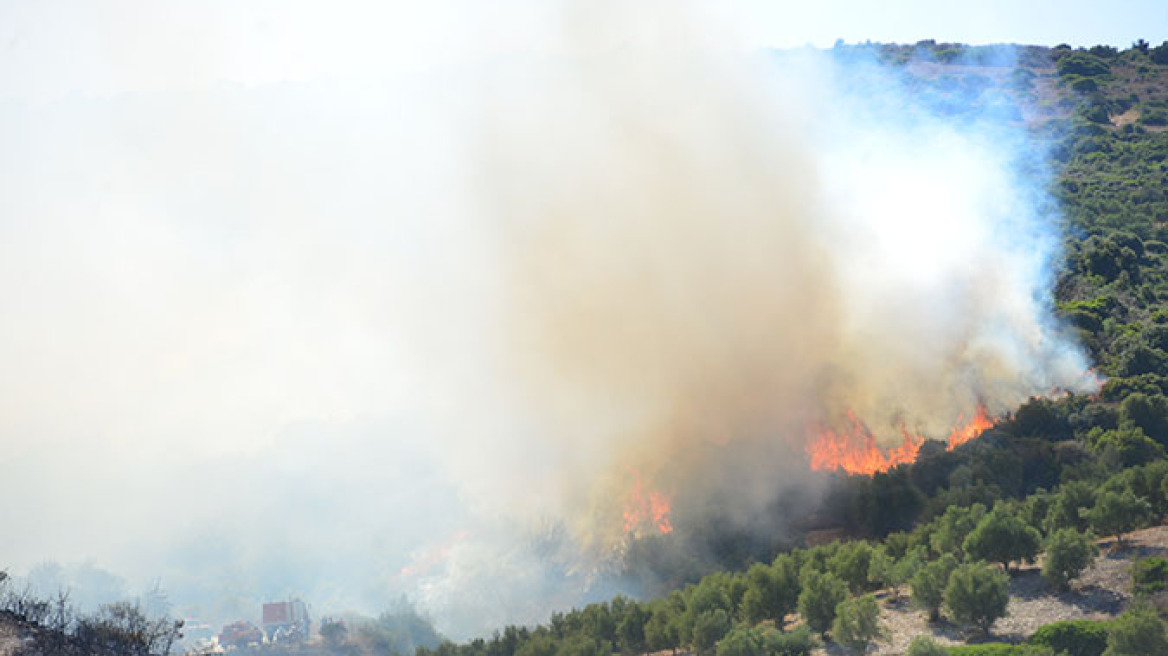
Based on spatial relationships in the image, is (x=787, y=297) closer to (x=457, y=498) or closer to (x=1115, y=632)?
(x=457, y=498)

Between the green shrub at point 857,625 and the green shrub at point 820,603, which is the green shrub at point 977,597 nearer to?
the green shrub at point 857,625

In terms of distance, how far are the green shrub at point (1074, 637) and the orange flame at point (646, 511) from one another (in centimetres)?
2338

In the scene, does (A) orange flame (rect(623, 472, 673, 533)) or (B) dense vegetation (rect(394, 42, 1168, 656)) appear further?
(A) orange flame (rect(623, 472, 673, 533))

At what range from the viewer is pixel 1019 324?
181 ft

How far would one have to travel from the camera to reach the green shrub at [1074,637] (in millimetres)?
27094

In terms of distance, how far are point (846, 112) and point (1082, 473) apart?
149 ft

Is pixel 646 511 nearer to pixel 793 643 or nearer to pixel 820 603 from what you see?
pixel 820 603

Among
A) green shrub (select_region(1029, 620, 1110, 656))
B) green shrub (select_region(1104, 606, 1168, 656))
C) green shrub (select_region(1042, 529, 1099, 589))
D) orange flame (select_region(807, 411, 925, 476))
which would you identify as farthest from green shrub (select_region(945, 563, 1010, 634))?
orange flame (select_region(807, 411, 925, 476))

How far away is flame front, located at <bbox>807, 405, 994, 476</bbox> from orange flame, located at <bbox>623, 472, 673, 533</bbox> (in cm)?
800

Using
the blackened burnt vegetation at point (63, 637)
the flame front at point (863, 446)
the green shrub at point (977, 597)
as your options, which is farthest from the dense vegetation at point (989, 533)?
the blackened burnt vegetation at point (63, 637)

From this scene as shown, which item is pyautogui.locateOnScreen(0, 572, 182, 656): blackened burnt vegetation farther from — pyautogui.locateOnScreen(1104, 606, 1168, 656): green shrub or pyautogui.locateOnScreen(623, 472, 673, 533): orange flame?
pyautogui.locateOnScreen(1104, 606, 1168, 656): green shrub

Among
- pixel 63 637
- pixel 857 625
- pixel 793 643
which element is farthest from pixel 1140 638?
pixel 63 637

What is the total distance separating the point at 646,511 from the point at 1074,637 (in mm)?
25661

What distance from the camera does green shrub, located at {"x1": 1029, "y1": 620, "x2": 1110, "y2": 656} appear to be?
27.1 meters
